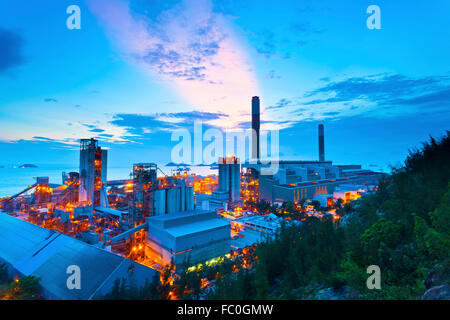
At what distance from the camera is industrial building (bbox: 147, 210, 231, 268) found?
19.5 meters

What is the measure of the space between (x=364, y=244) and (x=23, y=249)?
21347mm

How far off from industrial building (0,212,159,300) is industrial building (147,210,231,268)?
819 centimetres

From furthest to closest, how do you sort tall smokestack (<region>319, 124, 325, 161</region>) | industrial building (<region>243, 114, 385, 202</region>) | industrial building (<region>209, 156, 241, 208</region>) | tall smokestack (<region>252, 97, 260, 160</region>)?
tall smokestack (<region>319, 124, 325, 161</region>), tall smokestack (<region>252, 97, 260, 160</region>), industrial building (<region>209, 156, 241, 208</region>), industrial building (<region>243, 114, 385, 202</region>)

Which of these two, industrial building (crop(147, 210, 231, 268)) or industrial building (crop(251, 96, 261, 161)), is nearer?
industrial building (crop(147, 210, 231, 268))

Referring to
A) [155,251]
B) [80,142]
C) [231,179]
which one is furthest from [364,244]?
[231,179]

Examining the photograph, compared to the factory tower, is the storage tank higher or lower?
lower

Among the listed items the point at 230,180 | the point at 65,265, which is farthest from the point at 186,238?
the point at 230,180

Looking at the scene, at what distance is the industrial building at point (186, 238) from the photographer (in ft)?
64.0

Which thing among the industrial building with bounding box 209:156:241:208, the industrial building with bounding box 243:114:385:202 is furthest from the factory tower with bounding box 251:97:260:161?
the industrial building with bounding box 209:156:241:208

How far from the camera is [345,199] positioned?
4688 centimetres

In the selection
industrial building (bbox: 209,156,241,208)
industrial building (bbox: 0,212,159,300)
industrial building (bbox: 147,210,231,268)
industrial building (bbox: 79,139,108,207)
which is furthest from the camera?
industrial building (bbox: 209,156,241,208)

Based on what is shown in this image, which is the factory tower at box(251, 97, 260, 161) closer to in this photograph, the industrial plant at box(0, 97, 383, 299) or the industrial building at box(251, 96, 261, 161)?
the industrial building at box(251, 96, 261, 161)

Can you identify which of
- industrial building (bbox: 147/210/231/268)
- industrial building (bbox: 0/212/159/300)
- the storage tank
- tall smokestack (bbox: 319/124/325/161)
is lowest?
industrial building (bbox: 147/210/231/268)
